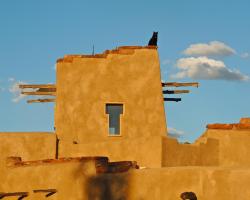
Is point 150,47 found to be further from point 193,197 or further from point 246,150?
point 193,197

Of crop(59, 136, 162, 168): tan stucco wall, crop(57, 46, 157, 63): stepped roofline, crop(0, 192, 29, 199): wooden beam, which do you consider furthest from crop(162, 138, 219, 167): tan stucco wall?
crop(57, 46, 157, 63): stepped roofline

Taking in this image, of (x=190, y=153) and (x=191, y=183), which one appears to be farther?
(x=190, y=153)

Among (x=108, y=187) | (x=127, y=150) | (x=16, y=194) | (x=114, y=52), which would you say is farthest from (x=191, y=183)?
(x=114, y=52)

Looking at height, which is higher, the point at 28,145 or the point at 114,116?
the point at 114,116

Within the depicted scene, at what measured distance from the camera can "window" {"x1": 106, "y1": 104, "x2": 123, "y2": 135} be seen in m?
23.4

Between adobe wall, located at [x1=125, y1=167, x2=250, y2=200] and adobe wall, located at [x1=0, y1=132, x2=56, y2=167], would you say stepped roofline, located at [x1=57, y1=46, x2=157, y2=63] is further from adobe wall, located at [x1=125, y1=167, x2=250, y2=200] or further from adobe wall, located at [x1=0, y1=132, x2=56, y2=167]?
adobe wall, located at [x1=125, y1=167, x2=250, y2=200]

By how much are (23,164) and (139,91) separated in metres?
9.58

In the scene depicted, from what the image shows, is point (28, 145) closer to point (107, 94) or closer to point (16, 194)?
point (107, 94)

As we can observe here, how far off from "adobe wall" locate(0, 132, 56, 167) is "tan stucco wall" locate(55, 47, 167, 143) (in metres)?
2.57

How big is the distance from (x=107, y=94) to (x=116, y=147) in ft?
14.7

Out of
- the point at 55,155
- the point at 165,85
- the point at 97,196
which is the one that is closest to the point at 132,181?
the point at 97,196

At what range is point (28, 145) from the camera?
20.2 metres

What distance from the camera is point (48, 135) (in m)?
20.5

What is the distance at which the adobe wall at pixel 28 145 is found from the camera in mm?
20000
